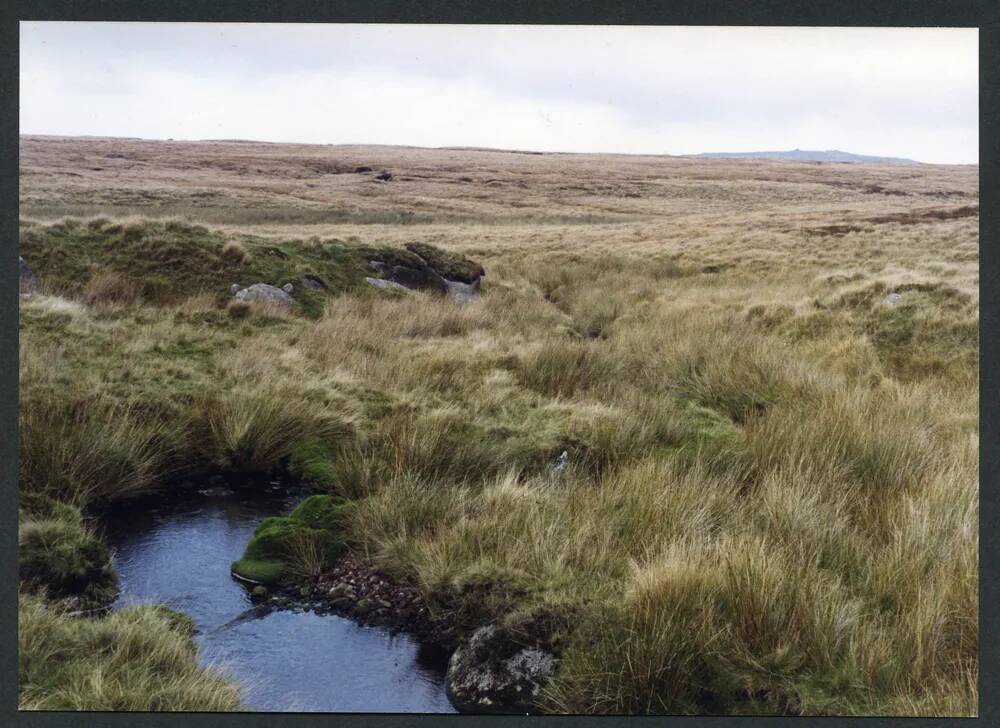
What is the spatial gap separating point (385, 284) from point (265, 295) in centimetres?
168

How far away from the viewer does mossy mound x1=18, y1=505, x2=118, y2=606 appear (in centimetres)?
386

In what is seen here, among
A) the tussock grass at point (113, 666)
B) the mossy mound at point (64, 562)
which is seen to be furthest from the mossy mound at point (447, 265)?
the tussock grass at point (113, 666)

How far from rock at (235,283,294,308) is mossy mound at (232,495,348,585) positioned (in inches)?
161

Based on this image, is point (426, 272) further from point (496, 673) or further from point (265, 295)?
point (496, 673)

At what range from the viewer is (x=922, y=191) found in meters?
13.7

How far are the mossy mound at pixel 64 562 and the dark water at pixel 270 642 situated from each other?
4.3 inches

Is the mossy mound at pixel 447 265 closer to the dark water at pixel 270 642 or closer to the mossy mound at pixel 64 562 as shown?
the dark water at pixel 270 642

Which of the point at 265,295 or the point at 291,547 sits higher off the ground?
the point at 265,295

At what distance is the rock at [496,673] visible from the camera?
341cm

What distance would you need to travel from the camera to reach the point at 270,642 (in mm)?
3713

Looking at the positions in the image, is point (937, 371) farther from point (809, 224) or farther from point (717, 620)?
point (809, 224)

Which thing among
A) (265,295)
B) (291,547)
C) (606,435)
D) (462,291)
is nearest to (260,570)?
(291,547)

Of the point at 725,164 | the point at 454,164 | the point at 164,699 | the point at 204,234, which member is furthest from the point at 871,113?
the point at 454,164

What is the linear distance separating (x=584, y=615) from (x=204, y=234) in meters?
7.37
